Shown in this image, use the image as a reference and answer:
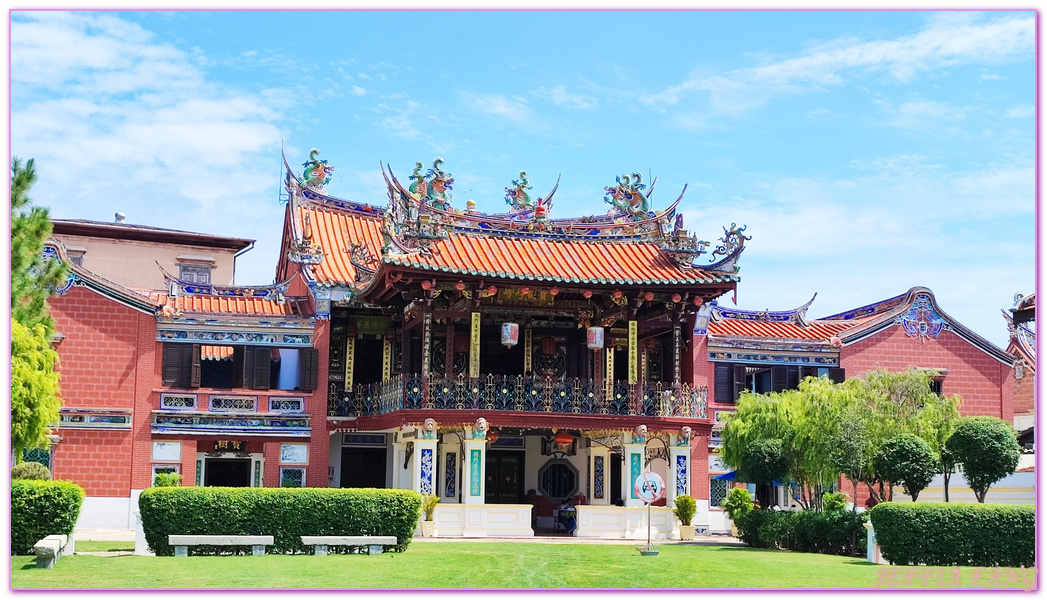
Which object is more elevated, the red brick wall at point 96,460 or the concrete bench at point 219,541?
the red brick wall at point 96,460

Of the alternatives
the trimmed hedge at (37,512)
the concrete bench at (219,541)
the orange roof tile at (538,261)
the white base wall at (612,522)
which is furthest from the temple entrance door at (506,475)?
the trimmed hedge at (37,512)

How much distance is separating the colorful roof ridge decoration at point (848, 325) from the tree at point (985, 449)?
11.7 metres

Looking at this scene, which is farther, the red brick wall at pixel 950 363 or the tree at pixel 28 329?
the red brick wall at pixel 950 363

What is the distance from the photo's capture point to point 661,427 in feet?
94.6

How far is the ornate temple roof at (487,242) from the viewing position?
28594 millimetres

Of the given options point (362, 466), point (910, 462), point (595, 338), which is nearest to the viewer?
point (910, 462)

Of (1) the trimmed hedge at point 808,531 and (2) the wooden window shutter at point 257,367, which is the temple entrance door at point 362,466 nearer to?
(2) the wooden window shutter at point 257,367

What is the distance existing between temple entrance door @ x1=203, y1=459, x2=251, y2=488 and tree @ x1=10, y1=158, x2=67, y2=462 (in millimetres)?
10310

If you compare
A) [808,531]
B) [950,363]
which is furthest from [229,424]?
[950,363]

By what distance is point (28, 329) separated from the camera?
1956 cm

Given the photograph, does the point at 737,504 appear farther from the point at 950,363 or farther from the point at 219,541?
the point at 219,541

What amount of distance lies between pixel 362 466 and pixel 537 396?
19.3ft

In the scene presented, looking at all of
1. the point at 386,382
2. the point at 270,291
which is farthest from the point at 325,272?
the point at 386,382

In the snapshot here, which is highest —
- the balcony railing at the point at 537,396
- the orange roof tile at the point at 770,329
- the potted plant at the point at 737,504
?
the orange roof tile at the point at 770,329
